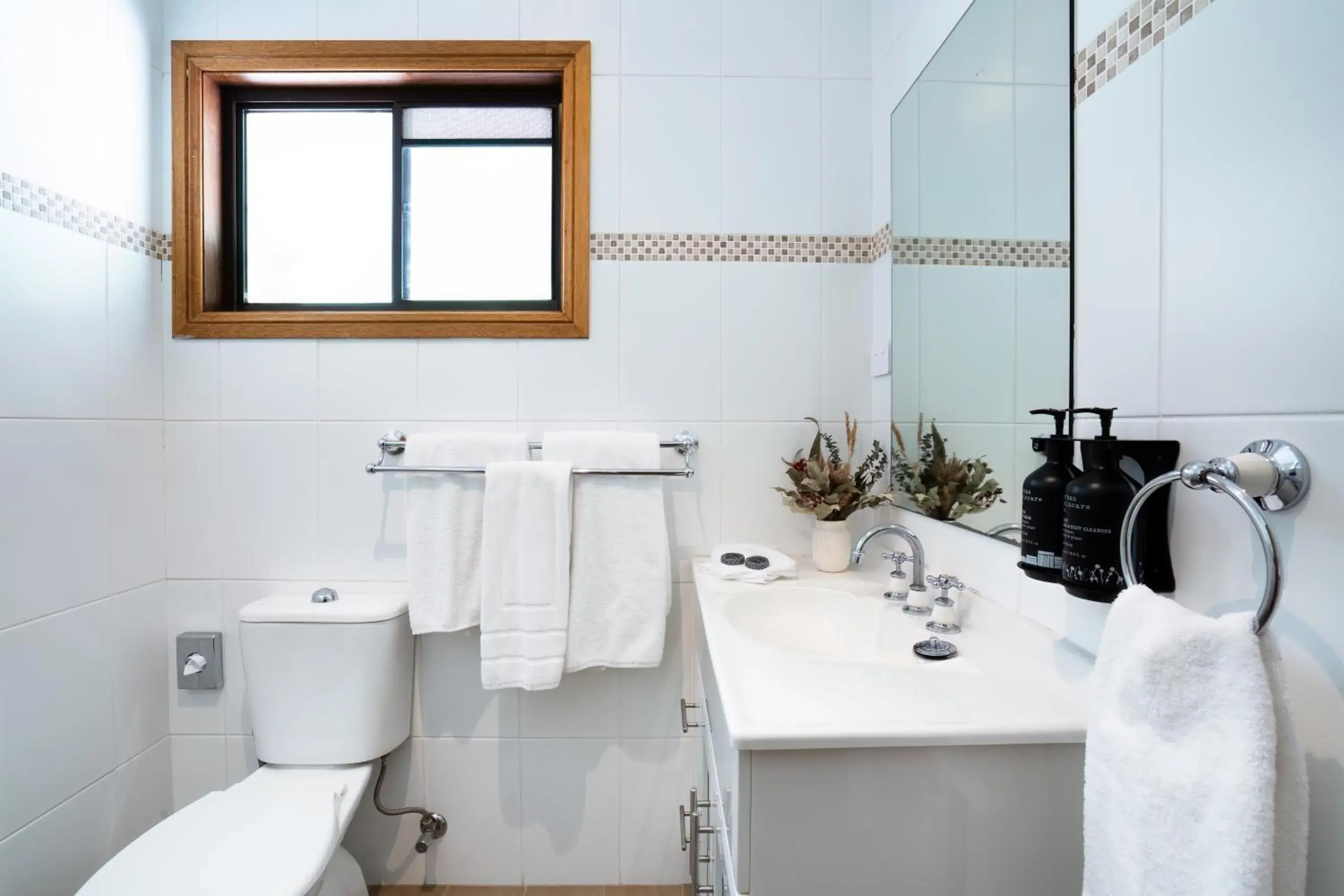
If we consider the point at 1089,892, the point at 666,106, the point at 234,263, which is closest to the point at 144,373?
the point at 234,263

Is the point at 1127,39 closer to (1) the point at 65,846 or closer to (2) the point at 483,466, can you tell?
(2) the point at 483,466

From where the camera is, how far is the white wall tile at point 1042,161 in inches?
33.4

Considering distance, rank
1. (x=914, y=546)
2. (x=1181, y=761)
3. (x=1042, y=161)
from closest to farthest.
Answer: (x=1181, y=761), (x=1042, y=161), (x=914, y=546)

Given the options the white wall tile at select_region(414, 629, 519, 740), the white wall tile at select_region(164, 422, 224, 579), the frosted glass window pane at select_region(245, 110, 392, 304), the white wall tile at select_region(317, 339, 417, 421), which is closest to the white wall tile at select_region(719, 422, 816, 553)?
the white wall tile at select_region(414, 629, 519, 740)

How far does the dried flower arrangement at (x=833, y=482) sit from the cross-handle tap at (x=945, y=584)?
35 centimetres

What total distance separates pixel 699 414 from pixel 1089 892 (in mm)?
1135

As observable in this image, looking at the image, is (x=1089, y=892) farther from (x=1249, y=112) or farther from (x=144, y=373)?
(x=144, y=373)

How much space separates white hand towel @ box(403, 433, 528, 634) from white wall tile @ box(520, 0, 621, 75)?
0.96m

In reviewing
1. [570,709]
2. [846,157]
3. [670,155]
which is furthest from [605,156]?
[570,709]

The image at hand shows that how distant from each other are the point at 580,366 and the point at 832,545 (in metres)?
0.74

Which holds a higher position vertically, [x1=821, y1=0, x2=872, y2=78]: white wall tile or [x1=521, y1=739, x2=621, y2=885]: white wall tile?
[x1=821, y1=0, x2=872, y2=78]: white wall tile

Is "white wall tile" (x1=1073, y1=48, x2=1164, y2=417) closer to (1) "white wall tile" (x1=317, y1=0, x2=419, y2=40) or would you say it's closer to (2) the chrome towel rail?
(2) the chrome towel rail

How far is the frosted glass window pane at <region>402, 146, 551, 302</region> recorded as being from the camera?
1.65m

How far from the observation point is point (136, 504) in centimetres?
146
